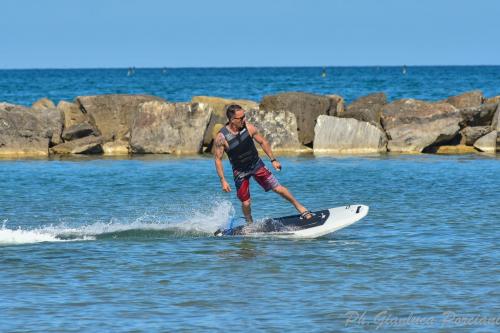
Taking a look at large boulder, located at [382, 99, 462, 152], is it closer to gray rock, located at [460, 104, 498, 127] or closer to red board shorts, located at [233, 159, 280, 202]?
gray rock, located at [460, 104, 498, 127]

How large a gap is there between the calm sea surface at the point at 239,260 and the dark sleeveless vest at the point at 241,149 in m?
1.19

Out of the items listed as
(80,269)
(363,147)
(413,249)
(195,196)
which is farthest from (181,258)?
(363,147)

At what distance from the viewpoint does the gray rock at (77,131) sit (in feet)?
99.1

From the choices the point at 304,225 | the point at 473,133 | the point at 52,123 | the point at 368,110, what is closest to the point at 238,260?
the point at 304,225

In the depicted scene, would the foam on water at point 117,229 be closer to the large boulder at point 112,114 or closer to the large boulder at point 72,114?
the large boulder at point 112,114

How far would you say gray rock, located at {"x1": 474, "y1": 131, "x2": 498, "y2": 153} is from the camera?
29344 mm

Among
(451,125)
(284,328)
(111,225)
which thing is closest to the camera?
(284,328)

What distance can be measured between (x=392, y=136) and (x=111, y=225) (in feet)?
49.4

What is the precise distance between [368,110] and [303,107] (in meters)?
2.13

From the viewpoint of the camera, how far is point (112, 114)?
1229 inches

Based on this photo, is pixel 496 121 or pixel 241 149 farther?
pixel 496 121

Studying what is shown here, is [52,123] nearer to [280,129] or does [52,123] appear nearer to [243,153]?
[280,129]

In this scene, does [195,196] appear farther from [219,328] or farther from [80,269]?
[219,328]

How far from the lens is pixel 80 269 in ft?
40.3
